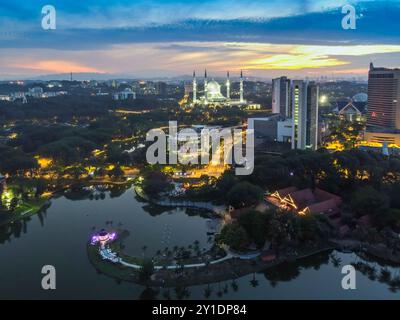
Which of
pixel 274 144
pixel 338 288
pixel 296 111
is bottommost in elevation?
pixel 338 288

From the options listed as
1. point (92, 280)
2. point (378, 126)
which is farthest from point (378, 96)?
point (92, 280)

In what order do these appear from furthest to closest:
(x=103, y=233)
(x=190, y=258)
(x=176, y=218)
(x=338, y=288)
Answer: (x=176, y=218) → (x=103, y=233) → (x=190, y=258) → (x=338, y=288)

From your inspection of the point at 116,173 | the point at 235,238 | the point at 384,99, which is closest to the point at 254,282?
the point at 235,238

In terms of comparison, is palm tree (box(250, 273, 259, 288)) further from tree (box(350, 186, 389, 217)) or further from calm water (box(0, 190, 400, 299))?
tree (box(350, 186, 389, 217))

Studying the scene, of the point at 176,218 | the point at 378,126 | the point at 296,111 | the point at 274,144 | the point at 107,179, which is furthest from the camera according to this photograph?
the point at 378,126

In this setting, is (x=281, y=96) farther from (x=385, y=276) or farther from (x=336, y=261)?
(x=385, y=276)

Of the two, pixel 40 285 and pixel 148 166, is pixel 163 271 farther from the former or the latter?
pixel 148 166
